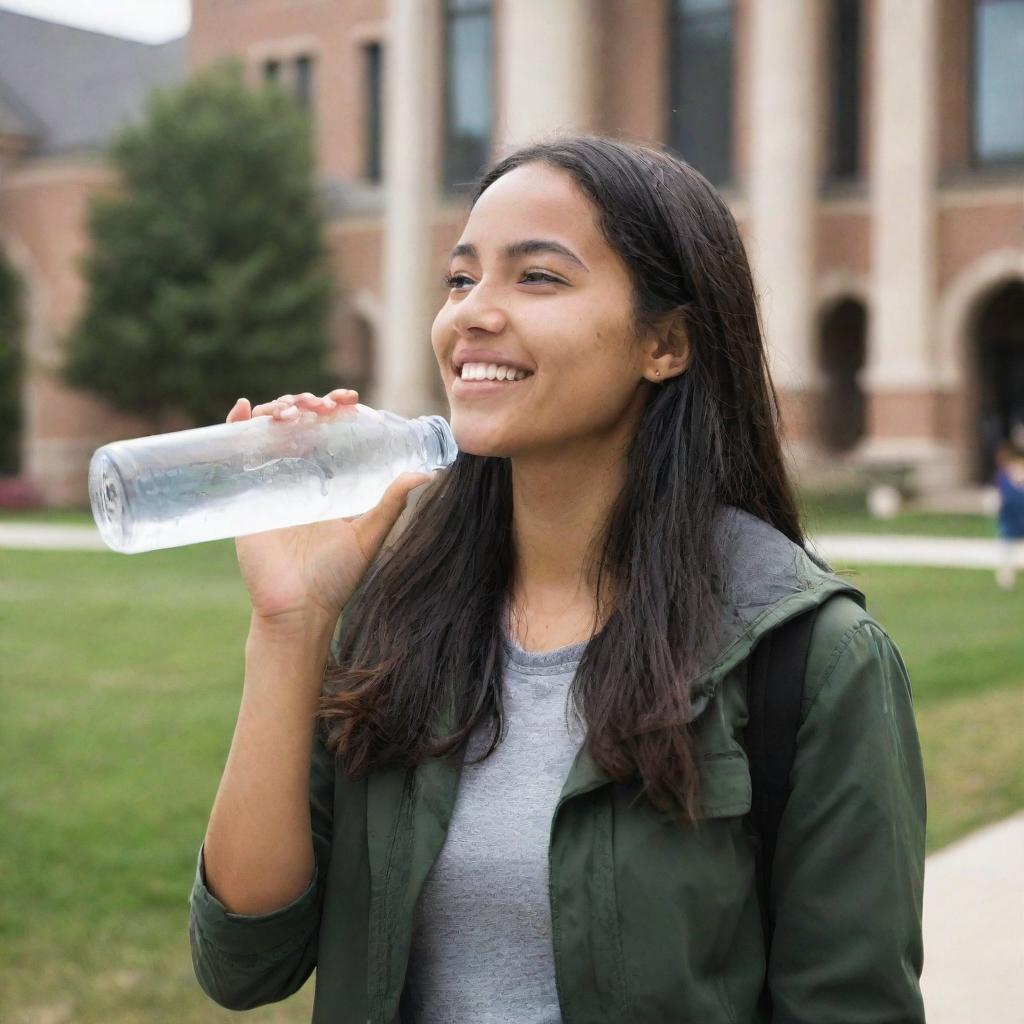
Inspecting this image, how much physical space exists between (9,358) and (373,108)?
11.3 metres

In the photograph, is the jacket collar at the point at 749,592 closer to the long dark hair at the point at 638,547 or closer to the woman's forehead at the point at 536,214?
the long dark hair at the point at 638,547

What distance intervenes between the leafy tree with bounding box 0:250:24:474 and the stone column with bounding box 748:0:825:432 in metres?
19.2

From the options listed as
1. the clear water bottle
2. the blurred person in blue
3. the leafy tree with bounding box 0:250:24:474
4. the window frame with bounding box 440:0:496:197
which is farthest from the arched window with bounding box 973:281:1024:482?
the clear water bottle

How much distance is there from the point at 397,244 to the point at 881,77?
38.1 feet

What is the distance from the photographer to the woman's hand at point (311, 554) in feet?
7.73

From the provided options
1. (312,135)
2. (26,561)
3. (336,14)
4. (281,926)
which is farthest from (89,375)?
(281,926)

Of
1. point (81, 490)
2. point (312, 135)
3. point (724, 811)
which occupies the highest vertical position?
point (312, 135)

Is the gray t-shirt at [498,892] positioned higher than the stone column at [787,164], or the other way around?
the stone column at [787,164]

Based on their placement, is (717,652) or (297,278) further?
(297,278)

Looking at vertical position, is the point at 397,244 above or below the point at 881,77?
below

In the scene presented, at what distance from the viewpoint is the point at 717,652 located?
218 cm

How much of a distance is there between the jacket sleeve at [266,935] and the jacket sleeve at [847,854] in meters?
0.74

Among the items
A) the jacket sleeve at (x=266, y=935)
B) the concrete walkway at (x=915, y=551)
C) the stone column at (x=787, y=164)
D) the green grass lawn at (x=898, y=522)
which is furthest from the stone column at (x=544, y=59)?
the jacket sleeve at (x=266, y=935)

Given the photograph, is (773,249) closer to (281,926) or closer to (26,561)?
(26,561)
